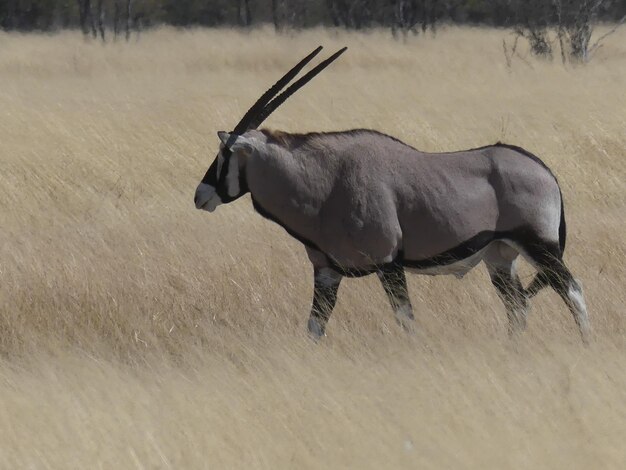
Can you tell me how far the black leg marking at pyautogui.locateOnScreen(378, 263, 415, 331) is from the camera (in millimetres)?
6406

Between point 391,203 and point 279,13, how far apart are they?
4358cm

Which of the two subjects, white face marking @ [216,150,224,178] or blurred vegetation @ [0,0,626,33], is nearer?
white face marking @ [216,150,224,178]

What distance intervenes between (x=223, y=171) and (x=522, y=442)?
7.65 feet

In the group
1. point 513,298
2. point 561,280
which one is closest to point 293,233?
point 513,298

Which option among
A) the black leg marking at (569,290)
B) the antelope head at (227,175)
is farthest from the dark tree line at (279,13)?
the antelope head at (227,175)

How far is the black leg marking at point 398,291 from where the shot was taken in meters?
6.41

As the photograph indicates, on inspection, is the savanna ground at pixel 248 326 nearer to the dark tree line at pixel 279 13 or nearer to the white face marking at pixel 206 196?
the white face marking at pixel 206 196

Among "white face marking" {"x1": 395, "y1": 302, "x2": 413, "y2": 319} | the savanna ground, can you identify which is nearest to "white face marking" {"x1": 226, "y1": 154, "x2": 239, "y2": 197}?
the savanna ground

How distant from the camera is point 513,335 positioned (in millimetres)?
6637

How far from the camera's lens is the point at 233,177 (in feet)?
22.0

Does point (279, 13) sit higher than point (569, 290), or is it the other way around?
point (569, 290)

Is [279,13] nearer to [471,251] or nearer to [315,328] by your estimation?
[315,328]

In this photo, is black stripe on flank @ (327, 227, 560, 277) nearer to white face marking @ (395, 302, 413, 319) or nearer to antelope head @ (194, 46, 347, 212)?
white face marking @ (395, 302, 413, 319)

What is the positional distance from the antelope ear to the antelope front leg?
2.12ft
